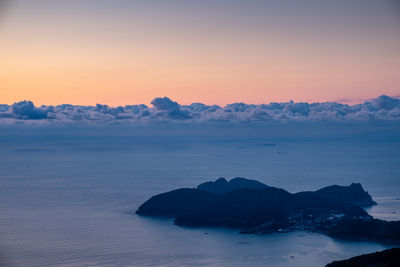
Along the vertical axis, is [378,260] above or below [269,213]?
above

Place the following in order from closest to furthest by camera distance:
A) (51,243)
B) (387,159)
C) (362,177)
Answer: (51,243) → (362,177) → (387,159)

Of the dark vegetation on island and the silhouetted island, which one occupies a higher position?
the dark vegetation on island

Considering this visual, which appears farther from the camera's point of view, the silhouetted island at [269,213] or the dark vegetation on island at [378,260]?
the silhouetted island at [269,213]

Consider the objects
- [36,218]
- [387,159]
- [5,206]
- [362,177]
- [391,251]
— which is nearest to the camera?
[391,251]

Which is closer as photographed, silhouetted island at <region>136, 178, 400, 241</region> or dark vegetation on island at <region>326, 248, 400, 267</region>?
dark vegetation on island at <region>326, 248, 400, 267</region>

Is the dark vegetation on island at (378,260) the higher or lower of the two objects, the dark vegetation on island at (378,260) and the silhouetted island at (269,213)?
the higher

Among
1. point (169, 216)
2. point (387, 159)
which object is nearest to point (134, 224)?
point (169, 216)

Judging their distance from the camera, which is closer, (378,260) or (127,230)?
(378,260)

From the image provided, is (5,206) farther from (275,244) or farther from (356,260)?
(356,260)
